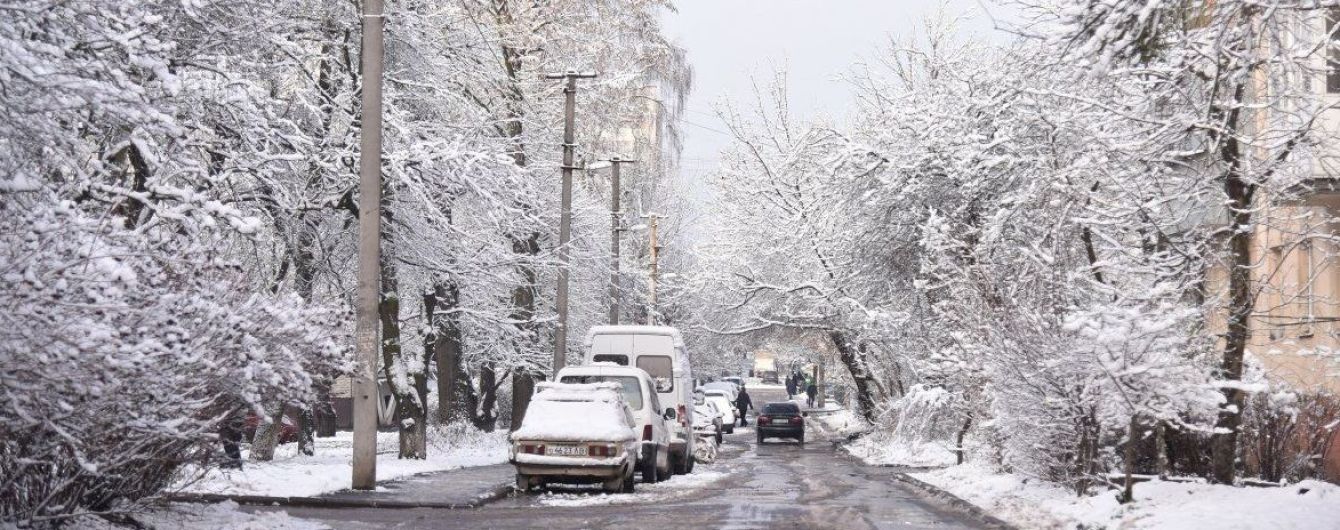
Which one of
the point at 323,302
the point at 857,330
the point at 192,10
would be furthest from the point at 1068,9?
the point at 857,330

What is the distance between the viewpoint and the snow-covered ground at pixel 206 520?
12.2 m

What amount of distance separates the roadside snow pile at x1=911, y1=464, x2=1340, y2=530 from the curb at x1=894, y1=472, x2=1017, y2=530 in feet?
0.49

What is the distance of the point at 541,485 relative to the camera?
2272 centimetres

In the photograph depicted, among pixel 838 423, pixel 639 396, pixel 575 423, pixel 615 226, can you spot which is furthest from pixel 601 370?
pixel 838 423

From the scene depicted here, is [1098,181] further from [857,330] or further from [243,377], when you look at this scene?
[857,330]

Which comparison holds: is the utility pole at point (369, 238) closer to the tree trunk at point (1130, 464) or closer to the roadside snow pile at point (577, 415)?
the roadside snow pile at point (577, 415)

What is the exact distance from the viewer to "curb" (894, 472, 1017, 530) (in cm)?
1668

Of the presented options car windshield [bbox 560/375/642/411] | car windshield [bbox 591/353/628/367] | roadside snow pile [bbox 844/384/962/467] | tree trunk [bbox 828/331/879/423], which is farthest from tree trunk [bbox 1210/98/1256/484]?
tree trunk [bbox 828/331/879/423]

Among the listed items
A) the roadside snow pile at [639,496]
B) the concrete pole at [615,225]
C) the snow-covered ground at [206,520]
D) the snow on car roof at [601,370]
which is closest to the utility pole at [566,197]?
the concrete pole at [615,225]

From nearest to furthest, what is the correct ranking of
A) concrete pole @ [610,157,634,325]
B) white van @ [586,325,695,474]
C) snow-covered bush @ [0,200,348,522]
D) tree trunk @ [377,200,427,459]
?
snow-covered bush @ [0,200,348,522]
tree trunk @ [377,200,427,459]
white van @ [586,325,695,474]
concrete pole @ [610,157,634,325]

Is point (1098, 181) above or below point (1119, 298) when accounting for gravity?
above

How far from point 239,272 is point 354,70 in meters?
11.2

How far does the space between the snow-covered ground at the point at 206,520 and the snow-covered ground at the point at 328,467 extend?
22cm

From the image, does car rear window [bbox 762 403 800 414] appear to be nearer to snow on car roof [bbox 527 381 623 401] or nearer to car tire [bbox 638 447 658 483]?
car tire [bbox 638 447 658 483]
